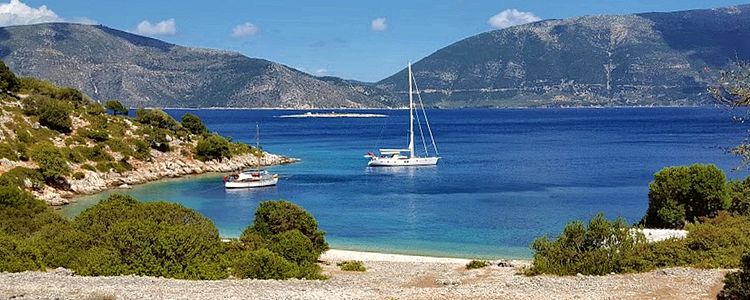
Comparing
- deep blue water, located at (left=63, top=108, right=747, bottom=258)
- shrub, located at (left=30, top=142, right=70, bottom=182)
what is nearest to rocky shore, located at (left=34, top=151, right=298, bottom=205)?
shrub, located at (left=30, top=142, right=70, bottom=182)

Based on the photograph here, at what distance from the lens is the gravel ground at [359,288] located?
16781mm

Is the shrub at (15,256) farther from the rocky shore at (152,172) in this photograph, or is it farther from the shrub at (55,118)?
the shrub at (55,118)

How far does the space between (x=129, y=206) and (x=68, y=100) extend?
59676 mm

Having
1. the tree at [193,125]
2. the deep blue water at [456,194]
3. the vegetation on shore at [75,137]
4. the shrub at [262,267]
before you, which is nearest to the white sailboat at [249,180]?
the deep blue water at [456,194]

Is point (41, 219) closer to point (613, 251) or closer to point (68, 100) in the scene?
point (613, 251)

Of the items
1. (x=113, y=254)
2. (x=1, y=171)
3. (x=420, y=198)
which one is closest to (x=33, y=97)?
(x=1, y=171)

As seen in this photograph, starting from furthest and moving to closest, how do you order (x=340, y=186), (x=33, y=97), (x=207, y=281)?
(x=33, y=97), (x=340, y=186), (x=207, y=281)

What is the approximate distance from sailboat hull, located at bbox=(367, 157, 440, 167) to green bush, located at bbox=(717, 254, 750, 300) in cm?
7264

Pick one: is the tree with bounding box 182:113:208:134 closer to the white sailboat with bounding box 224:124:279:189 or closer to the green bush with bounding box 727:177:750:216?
the white sailboat with bounding box 224:124:279:189

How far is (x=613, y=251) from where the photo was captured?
22531mm

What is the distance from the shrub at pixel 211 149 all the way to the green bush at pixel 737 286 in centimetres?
6954

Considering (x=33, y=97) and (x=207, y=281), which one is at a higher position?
(x=33, y=97)

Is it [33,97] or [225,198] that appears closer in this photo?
[225,198]

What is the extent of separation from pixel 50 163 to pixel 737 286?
54.9 m
